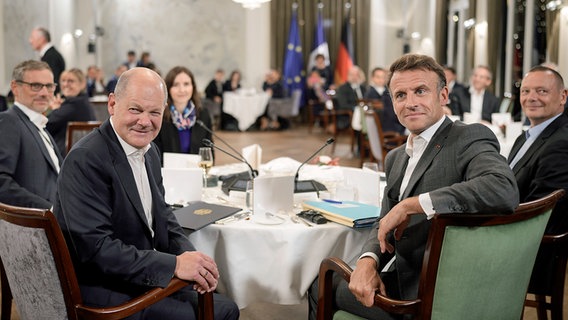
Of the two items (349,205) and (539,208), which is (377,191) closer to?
(349,205)

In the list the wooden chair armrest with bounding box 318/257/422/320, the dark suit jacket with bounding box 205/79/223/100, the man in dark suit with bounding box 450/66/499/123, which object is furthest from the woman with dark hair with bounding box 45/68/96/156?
the dark suit jacket with bounding box 205/79/223/100

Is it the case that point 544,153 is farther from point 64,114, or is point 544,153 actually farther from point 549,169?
point 64,114

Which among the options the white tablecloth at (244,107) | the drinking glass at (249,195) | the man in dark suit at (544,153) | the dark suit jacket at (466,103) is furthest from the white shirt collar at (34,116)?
the white tablecloth at (244,107)

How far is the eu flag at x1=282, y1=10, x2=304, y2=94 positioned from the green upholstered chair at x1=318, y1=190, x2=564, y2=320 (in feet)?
43.6

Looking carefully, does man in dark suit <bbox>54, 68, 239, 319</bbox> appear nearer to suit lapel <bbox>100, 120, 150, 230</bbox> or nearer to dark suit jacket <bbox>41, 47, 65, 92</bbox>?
suit lapel <bbox>100, 120, 150, 230</bbox>

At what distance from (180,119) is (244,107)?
8709 millimetres

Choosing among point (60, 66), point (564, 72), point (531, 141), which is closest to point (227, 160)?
point (60, 66)

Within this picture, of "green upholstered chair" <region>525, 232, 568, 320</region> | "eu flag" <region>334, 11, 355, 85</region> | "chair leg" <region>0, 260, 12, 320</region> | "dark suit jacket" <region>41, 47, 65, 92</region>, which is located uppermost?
"eu flag" <region>334, 11, 355, 85</region>

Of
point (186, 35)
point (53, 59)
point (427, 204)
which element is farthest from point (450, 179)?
point (186, 35)

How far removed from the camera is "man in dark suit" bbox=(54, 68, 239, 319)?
1.87 metres

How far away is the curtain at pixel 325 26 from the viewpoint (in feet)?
50.3

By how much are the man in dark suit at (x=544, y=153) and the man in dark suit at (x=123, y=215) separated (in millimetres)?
1348

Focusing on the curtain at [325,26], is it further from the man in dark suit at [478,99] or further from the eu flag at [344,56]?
the man in dark suit at [478,99]

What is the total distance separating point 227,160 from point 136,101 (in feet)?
21.4
